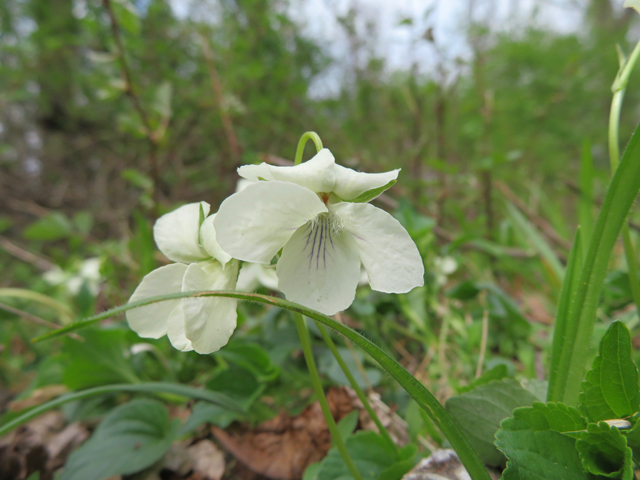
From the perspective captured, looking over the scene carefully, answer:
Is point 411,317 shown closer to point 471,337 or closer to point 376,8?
point 471,337

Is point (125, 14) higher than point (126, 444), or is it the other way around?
point (125, 14)

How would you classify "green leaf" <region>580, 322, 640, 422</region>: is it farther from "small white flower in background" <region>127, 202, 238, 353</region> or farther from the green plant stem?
"small white flower in background" <region>127, 202, 238, 353</region>

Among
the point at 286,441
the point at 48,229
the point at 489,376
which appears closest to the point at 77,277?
the point at 48,229

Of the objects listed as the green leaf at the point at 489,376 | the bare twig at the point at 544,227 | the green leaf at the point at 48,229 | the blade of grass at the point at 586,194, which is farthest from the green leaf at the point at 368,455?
the green leaf at the point at 48,229

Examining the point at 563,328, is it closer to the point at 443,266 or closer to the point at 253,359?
the point at 253,359

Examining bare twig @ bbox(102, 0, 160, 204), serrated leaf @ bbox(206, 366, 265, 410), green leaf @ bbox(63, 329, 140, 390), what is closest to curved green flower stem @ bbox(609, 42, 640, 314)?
serrated leaf @ bbox(206, 366, 265, 410)

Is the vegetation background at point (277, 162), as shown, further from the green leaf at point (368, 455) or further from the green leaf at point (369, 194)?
the green leaf at point (369, 194)
